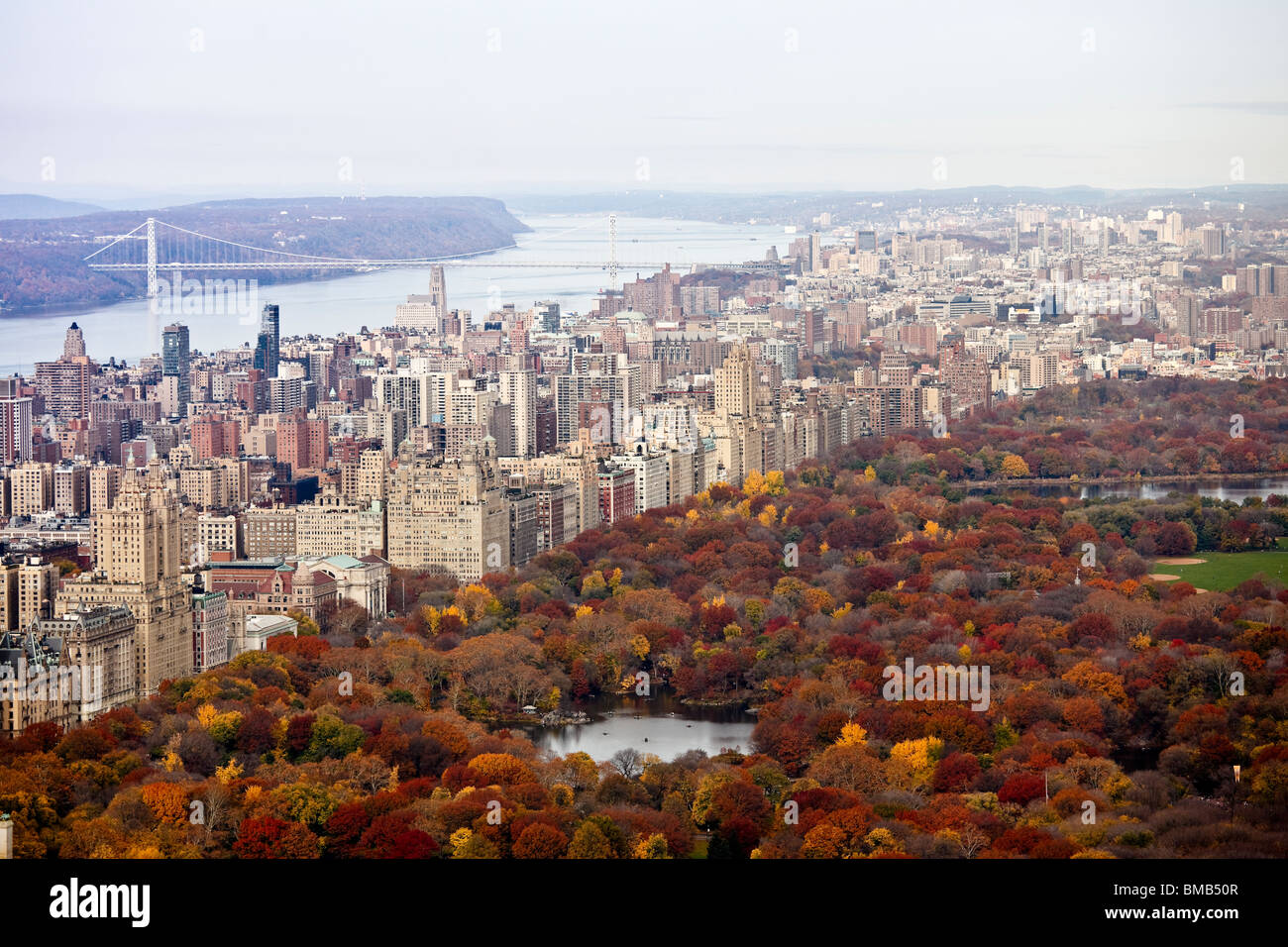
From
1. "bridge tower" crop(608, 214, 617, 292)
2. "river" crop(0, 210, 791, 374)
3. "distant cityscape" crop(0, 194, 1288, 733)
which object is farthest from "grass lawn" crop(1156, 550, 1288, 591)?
"bridge tower" crop(608, 214, 617, 292)

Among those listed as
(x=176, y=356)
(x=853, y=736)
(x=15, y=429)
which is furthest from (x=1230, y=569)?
(x=176, y=356)

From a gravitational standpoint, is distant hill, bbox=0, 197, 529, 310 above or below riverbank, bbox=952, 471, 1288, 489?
above

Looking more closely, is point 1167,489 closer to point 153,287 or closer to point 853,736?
point 853,736

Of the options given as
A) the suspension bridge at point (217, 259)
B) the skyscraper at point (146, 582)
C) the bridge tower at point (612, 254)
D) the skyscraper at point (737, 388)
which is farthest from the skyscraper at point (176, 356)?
the skyscraper at point (146, 582)

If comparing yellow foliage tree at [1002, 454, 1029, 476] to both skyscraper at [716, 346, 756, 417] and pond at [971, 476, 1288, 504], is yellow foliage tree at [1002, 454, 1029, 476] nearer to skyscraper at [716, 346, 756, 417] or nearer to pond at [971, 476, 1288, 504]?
pond at [971, 476, 1288, 504]

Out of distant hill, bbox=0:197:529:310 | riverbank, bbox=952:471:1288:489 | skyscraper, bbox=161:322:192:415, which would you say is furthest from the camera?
skyscraper, bbox=161:322:192:415
